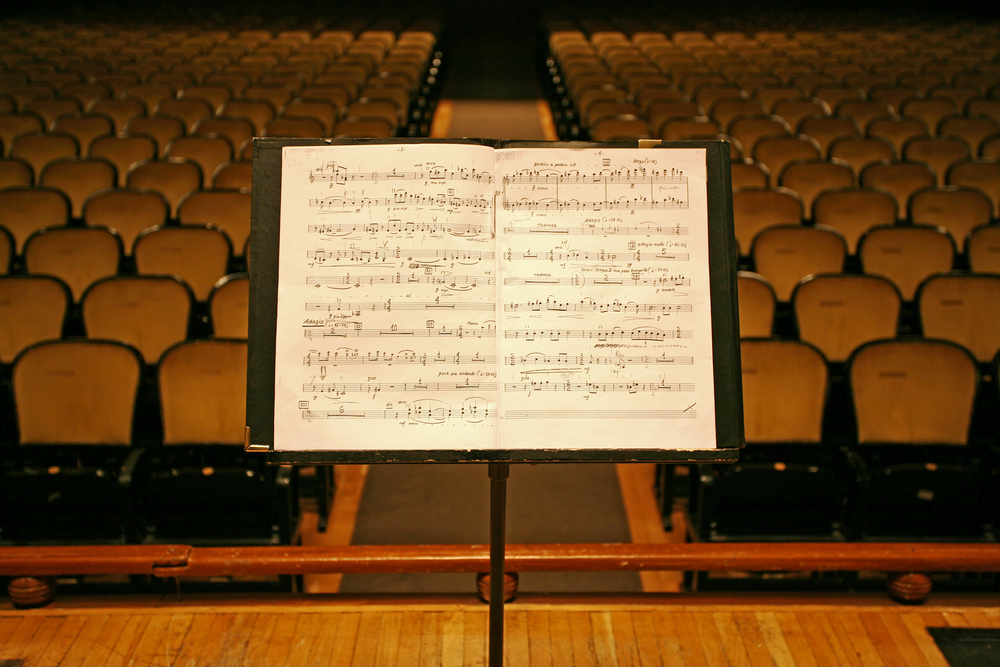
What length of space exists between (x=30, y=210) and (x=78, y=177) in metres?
0.25

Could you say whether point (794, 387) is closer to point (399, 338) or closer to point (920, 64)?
point (399, 338)

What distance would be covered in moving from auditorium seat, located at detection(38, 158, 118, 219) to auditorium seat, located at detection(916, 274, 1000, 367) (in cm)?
218

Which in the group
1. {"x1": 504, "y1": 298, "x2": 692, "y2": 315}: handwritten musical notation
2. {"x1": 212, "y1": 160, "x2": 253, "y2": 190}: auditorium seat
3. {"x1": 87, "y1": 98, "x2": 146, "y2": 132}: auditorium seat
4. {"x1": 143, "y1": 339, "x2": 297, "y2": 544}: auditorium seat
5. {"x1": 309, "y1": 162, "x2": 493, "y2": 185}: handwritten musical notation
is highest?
{"x1": 87, "y1": 98, "x2": 146, "y2": 132}: auditorium seat

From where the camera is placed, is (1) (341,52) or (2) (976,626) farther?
(1) (341,52)

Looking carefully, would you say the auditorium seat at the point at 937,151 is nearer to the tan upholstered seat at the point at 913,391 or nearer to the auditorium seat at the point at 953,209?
the auditorium seat at the point at 953,209

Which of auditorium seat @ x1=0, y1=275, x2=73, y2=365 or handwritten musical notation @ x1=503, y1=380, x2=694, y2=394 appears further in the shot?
auditorium seat @ x1=0, y1=275, x2=73, y2=365

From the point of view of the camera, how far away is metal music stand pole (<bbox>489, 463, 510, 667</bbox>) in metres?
0.69

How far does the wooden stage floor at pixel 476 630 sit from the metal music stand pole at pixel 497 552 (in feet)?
0.73

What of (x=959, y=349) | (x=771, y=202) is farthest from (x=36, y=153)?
(x=959, y=349)

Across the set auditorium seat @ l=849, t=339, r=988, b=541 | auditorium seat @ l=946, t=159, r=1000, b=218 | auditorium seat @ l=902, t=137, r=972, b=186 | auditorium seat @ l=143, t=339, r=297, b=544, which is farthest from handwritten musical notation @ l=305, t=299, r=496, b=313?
auditorium seat @ l=902, t=137, r=972, b=186

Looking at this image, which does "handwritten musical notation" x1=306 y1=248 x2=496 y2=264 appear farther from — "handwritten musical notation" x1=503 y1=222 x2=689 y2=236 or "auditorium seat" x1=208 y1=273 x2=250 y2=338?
"auditorium seat" x1=208 y1=273 x2=250 y2=338

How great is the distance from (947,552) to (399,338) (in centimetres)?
81

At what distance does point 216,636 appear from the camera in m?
0.96

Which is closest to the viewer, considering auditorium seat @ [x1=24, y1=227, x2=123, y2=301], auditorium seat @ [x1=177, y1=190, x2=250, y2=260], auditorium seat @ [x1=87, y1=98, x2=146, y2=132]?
auditorium seat @ [x1=24, y1=227, x2=123, y2=301]
